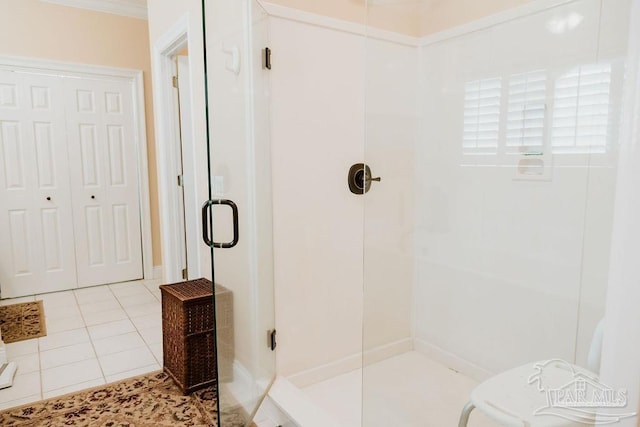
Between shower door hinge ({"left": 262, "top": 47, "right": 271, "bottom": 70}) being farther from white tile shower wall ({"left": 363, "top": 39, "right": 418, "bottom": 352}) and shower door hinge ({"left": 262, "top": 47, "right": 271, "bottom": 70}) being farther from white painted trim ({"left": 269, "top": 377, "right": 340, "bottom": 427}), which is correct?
white painted trim ({"left": 269, "top": 377, "right": 340, "bottom": 427})

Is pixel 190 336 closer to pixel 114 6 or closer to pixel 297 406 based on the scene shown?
pixel 297 406

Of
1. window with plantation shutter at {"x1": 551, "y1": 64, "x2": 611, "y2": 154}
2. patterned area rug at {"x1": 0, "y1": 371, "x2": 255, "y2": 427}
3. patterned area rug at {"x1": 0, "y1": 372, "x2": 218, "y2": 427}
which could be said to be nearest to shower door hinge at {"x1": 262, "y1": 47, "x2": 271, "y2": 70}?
window with plantation shutter at {"x1": 551, "y1": 64, "x2": 611, "y2": 154}

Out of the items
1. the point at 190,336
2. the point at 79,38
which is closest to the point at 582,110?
the point at 190,336

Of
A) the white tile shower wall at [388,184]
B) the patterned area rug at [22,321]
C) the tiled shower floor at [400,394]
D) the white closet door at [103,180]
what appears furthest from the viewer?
the white closet door at [103,180]

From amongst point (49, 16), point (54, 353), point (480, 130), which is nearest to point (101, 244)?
point (54, 353)

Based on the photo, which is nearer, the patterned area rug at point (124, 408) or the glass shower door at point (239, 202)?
the glass shower door at point (239, 202)

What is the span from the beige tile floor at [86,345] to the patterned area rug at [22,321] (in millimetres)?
68

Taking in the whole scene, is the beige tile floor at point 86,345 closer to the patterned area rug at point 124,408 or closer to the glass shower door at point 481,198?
the patterned area rug at point 124,408

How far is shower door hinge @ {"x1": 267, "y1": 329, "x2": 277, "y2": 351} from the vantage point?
2111 mm

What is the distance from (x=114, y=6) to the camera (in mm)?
3990

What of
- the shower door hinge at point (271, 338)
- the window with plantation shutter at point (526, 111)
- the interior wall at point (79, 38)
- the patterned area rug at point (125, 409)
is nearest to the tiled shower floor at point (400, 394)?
the shower door hinge at point (271, 338)

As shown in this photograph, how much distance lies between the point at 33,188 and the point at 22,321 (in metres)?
1.31

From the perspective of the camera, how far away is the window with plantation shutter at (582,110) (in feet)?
5.19

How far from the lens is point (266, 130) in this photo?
2014 mm
